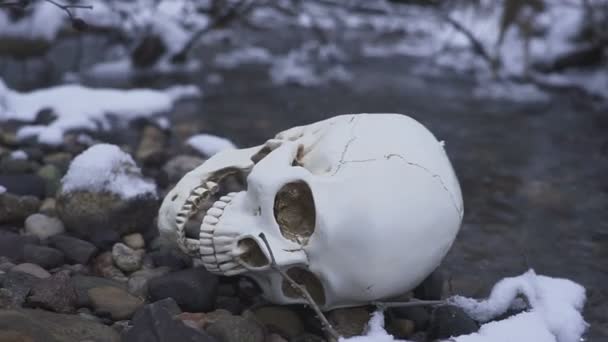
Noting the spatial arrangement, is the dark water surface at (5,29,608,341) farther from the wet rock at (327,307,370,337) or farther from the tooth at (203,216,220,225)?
the tooth at (203,216,220,225)

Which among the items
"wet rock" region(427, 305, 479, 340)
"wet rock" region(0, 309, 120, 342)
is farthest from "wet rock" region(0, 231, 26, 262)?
"wet rock" region(427, 305, 479, 340)

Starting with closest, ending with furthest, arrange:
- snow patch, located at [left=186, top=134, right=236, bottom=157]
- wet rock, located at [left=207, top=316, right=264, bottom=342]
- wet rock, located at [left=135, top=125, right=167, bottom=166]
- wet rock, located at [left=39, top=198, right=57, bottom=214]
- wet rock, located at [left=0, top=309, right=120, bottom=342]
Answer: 1. wet rock, located at [left=0, top=309, right=120, bottom=342]
2. wet rock, located at [left=207, top=316, right=264, bottom=342]
3. wet rock, located at [left=39, top=198, right=57, bottom=214]
4. wet rock, located at [left=135, top=125, right=167, bottom=166]
5. snow patch, located at [left=186, top=134, right=236, bottom=157]

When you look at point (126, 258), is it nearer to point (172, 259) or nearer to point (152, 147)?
point (172, 259)

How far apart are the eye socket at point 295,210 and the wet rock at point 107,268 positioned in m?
0.59

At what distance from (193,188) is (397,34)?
7.71 m

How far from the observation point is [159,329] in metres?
1.77

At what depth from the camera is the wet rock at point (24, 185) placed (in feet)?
9.50

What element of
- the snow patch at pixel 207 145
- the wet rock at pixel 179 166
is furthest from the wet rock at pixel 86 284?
the snow patch at pixel 207 145

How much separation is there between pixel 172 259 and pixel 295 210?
535 mm

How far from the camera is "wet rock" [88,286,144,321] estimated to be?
6.64ft

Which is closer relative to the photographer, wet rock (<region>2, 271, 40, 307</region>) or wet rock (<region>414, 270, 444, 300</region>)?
wet rock (<region>2, 271, 40, 307</region>)

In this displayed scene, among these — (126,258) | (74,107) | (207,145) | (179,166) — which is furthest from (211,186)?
(74,107)

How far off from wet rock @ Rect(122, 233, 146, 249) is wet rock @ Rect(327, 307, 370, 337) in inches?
32.0

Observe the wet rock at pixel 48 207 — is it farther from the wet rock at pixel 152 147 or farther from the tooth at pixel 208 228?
the tooth at pixel 208 228
